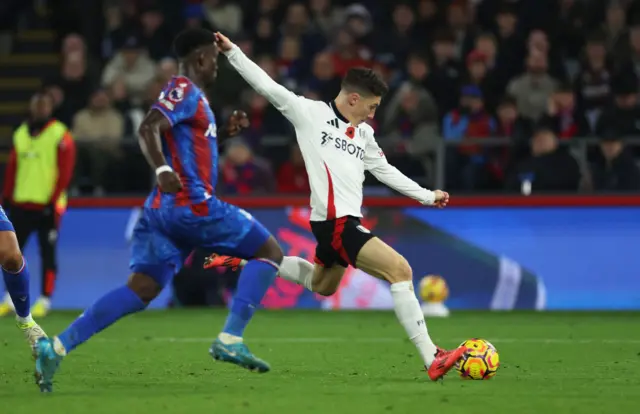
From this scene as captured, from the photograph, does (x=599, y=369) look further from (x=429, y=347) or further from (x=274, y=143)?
(x=274, y=143)

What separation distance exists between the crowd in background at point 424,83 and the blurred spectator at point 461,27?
0.07ft

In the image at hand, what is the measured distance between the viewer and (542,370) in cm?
962

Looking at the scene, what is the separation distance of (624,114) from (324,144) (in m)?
8.48

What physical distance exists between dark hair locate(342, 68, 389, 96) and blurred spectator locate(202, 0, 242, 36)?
427 inches

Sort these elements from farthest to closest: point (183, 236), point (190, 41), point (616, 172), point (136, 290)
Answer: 1. point (616, 172)
2. point (190, 41)
3. point (183, 236)
4. point (136, 290)

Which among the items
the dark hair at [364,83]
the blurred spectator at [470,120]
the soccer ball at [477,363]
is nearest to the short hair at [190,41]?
the dark hair at [364,83]

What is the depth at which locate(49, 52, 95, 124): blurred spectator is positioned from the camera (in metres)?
18.9

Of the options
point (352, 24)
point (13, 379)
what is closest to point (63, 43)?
point (352, 24)

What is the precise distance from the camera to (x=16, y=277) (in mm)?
9625

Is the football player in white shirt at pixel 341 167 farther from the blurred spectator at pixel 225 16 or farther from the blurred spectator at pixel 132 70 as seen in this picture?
the blurred spectator at pixel 225 16

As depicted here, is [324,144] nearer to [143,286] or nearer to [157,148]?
[157,148]

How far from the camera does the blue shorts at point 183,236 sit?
8.48 metres

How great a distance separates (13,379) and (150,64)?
10.7 metres

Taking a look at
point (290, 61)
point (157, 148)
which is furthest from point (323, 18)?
point (157, 148)
